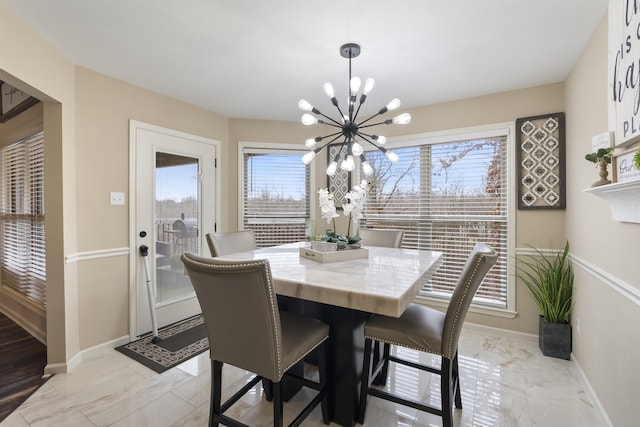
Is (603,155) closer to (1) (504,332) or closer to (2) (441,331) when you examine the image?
(2) (441,331)

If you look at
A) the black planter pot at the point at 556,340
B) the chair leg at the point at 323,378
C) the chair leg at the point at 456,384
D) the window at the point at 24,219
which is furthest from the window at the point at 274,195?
the black planter pot at the point at 556,340

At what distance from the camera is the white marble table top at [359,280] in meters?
1.20

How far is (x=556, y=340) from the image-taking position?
2.48 meters

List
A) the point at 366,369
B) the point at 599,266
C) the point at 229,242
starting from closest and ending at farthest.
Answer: the point at 366,369, the point at 599,266, the point at 229,242

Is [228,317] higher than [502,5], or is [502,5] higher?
[502,5]

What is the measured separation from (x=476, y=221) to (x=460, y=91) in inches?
52.7

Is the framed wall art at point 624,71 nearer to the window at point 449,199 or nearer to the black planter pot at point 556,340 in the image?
the window at point 449,199

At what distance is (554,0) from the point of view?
1.67 metres

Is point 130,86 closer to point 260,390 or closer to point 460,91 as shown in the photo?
point 260,390

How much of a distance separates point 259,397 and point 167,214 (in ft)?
6.95

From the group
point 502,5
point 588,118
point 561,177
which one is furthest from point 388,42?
point 561,177

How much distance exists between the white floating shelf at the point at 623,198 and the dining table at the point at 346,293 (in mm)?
907

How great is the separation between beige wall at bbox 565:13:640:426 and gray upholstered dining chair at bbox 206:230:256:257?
2.46m

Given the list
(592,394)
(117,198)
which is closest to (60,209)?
(117,198)
